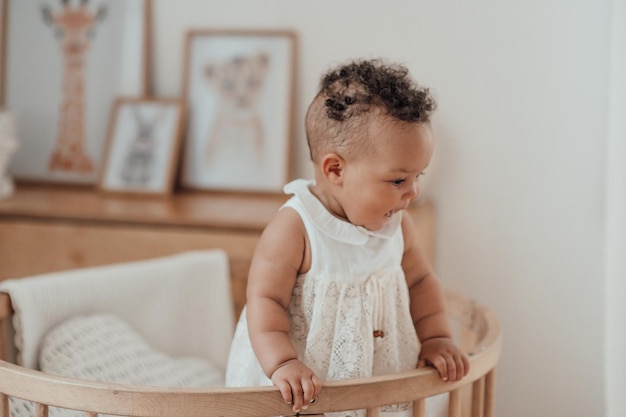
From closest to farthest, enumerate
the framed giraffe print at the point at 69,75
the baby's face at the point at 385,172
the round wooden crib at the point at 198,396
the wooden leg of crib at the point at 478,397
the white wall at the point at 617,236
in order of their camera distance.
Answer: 1. the round wooden crib at the point at 198,396
2. the baby's face at the point at 385,172
3. the wooden leg of crib at the point at 478,397
4. the white wall at the point at 617,236
5. the framed giraffe print at the point at 69,75

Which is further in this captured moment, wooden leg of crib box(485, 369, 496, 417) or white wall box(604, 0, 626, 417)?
white wall box(604, 0, 626, 417)

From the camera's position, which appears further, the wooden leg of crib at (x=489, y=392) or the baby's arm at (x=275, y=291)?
the wooden leg of crib at (x=489, y=392)

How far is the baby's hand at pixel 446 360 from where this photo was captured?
3.46ft

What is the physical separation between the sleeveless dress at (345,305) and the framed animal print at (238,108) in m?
0.99

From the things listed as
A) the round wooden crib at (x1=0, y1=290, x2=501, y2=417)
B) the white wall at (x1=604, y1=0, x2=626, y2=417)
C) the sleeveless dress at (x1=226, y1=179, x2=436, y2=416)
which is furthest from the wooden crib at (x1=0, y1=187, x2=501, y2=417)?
the white wall at (x1=604, y1=0, x2=626, y2=417)

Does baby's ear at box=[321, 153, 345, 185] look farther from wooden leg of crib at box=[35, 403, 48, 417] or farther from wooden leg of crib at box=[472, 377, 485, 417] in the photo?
wooden leg of crib at box=[35, 403, 48, 417]

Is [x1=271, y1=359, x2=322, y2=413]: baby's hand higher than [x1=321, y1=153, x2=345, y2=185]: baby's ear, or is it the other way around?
[x1=321, y1=153, x2=345, y2=185]: baby's ear

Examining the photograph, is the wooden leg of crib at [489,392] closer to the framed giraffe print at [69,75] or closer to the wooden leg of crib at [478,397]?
the wooden leg of crib at [478,397]

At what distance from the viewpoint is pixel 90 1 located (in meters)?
2.29

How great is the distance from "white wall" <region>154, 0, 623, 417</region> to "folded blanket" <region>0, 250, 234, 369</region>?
27.2 inches

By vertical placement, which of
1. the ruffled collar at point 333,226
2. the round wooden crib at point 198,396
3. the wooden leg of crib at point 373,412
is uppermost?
the ruffled collar at point 333,226

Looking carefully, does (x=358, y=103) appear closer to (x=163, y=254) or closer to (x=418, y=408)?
(x=418, y=408)

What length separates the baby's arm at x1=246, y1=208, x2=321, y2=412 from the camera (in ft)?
3.38

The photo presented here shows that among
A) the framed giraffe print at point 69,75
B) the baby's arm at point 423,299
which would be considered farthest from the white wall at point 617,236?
the framed giraffe print at point 69,75
